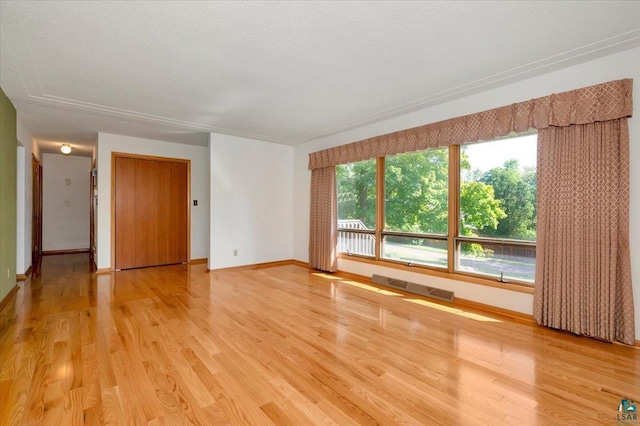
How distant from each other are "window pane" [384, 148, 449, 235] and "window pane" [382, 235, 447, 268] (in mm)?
143

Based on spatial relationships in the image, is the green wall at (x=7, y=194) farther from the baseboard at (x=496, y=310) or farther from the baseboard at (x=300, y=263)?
the baseboard at (x=496, y=310)

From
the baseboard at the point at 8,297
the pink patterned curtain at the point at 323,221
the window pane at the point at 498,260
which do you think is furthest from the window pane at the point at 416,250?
the baseboard at the point at 8,297

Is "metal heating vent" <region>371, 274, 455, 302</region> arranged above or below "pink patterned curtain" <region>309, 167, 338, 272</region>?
below

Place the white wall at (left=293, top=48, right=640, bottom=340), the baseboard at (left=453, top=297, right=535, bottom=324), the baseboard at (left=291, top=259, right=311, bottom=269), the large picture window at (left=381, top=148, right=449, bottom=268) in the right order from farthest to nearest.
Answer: the baseboard at (left=291, top=259, right=311, bottom=269), the large picture window at (left=381, top=148, right=449, bottom=268), the baseboard at (left=453, top=297, right=535, bottom=324), the white wall at (left=293, top=48, right=640, bottom=340)

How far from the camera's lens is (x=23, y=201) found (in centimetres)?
465

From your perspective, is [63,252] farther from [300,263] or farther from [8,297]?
[300,263]

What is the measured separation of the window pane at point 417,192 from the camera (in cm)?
389

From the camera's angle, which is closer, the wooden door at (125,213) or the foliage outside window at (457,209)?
the foliage outside window at (457,209)

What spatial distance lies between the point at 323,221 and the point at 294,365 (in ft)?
11.2

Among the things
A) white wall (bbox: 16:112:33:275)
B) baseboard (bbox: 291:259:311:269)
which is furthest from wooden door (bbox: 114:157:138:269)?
baseboard (bbox: 291:259:311:269)

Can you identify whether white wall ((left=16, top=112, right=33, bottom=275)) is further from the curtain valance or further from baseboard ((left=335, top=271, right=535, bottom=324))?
baseboard ((left=335, top=271, right=535, bottom=324))

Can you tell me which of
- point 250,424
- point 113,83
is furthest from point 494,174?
point 113,83

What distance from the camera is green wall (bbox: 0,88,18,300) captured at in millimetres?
3365

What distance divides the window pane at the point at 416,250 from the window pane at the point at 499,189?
1.30 feet
